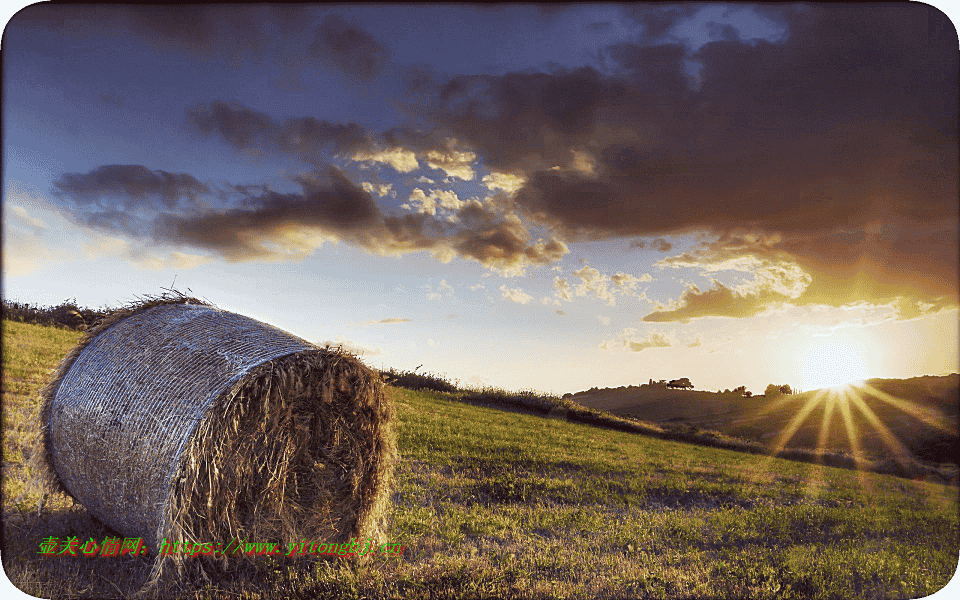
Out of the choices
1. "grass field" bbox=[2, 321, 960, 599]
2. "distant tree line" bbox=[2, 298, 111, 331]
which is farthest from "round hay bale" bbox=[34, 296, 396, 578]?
"distant tree line" bbox=[2, 298, 111, 331]

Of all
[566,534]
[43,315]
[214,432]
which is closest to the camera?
[214,432]

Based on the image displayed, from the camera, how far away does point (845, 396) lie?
35.3m

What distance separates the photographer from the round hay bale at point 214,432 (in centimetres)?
620

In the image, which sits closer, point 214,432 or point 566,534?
point 214,432

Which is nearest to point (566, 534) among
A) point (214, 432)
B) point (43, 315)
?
point (214, 432)

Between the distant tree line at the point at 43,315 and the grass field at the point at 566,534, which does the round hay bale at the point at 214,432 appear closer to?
the grass field at the point at 566,534

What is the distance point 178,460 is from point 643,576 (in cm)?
571

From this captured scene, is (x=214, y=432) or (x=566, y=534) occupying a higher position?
(x=214, y=432)

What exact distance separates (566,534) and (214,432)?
562cm

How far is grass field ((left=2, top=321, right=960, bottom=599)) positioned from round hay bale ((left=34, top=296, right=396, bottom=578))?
0.65m

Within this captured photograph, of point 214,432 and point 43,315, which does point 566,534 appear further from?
point 43,315

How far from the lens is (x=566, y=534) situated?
29.2ft

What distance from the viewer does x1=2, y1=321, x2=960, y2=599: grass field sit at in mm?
6405

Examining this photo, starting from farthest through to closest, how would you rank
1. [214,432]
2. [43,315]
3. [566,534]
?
[43,315], [566,534], [214,432]
